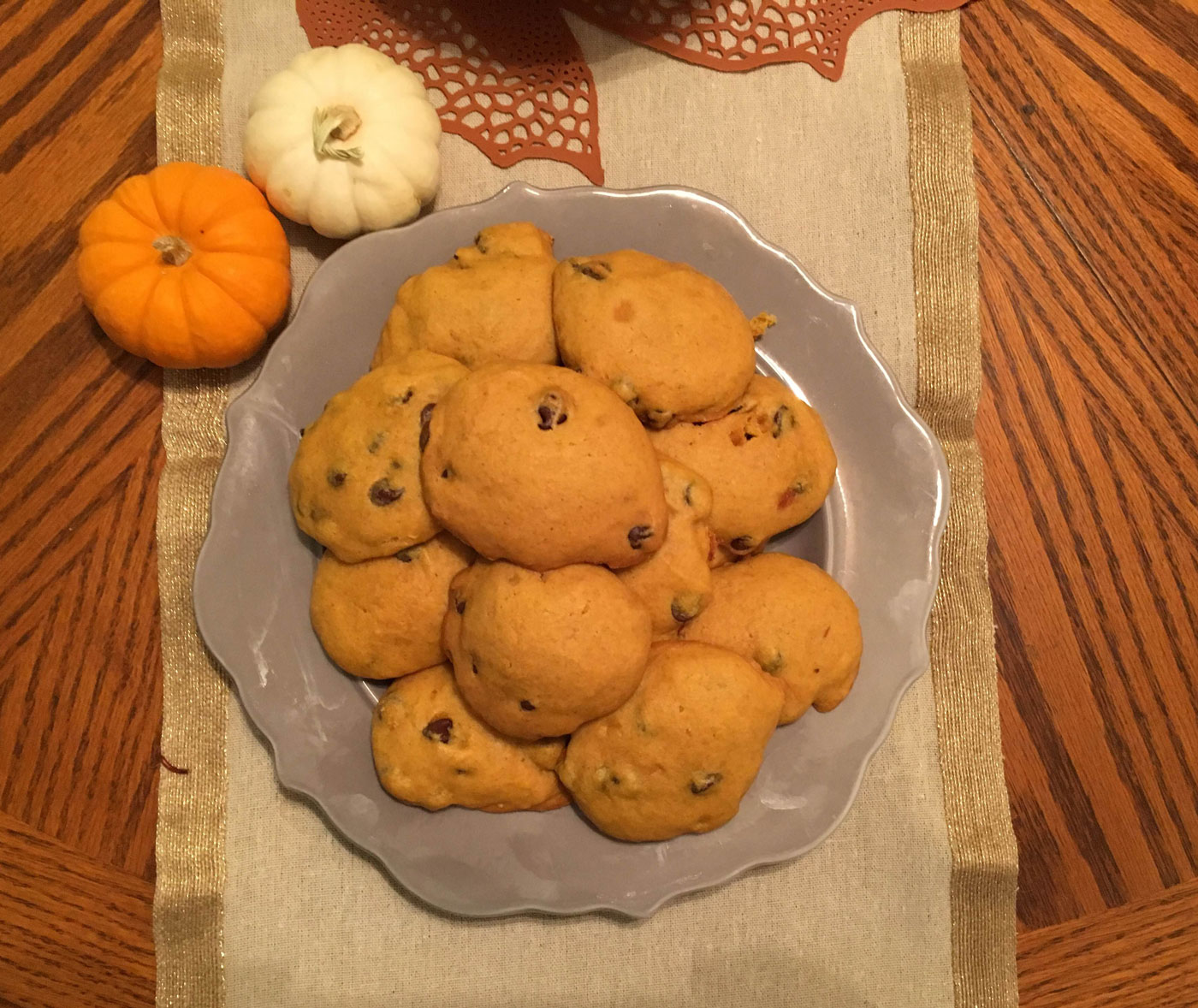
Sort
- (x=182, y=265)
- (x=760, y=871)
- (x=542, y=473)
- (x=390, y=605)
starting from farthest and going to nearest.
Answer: (x=760, y=871), (x=182, y=265), (x=390, y=605), (x=542, y=473)

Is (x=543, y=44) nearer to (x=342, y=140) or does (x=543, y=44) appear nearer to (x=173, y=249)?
(x=342, y=140)

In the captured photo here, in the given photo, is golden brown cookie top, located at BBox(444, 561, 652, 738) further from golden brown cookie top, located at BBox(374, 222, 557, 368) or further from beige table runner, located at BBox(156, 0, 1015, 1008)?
beige table runner, located at BBox(156, 0, 1015, 1008)

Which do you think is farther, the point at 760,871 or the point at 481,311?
the point at 760,871

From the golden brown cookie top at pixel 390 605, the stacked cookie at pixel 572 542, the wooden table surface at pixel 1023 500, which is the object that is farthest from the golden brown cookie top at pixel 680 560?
the wooden table surface at pixel 1023 500

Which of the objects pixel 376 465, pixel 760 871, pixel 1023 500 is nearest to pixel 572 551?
pixel 376 465

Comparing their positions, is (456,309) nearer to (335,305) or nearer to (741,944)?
(335,305)

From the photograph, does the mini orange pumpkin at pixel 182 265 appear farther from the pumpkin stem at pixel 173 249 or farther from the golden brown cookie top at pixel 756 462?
the golden brown cookie top at pixel 756 462
